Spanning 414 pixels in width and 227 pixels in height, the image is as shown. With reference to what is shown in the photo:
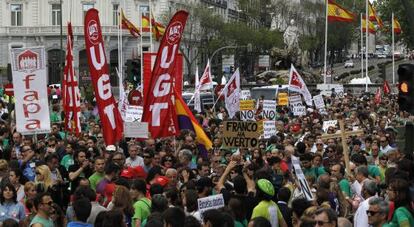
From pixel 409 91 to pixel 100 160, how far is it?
378 cm

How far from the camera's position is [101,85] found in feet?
61.2

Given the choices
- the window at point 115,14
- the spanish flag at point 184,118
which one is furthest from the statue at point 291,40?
the spanish flag at point 184,118

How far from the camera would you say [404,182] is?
429 inches

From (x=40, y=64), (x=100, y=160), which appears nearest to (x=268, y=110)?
(x=40, y=64)

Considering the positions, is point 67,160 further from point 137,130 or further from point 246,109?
point 246,109

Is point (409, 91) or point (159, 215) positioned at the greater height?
point (409, 91)

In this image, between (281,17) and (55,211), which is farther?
(281,17)

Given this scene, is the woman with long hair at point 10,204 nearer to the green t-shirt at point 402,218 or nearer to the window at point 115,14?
the green t-shirt at point 402,218

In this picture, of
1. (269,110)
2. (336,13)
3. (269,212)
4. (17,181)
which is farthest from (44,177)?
(336,13)

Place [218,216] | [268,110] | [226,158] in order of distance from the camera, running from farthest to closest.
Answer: [268,110]
[226,158]
[218,216]

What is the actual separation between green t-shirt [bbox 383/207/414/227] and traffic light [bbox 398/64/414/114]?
3695mm

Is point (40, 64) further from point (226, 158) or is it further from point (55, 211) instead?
point (55, 211)

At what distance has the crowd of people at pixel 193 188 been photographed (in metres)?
10.4

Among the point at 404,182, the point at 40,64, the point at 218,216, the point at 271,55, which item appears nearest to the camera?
the point at 218,216
